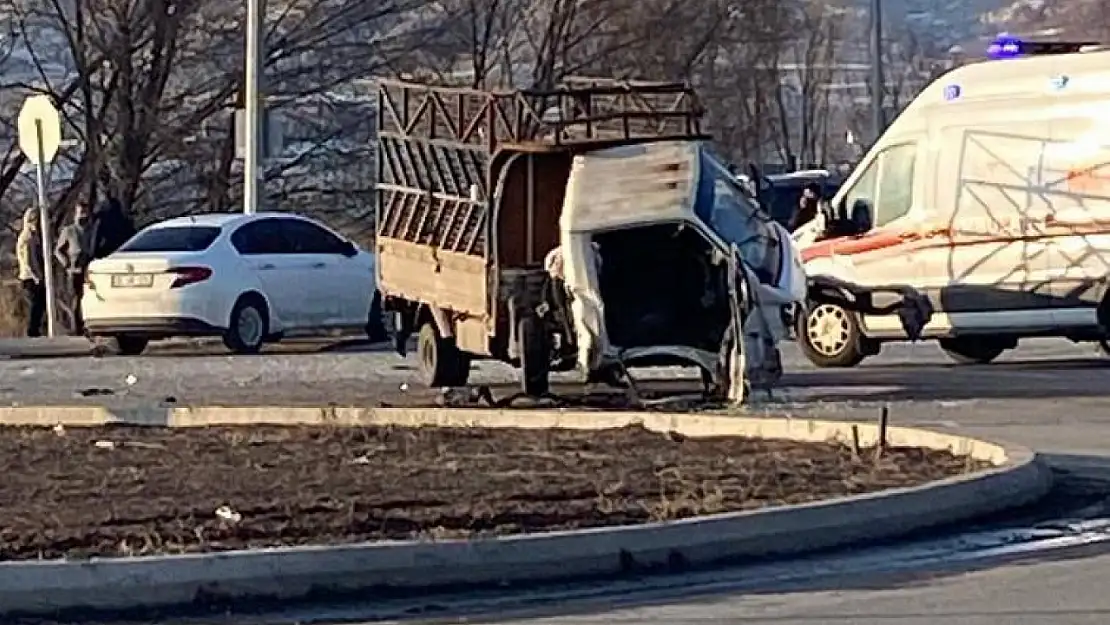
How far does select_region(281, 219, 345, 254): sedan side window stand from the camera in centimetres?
2958

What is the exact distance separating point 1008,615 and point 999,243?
13220 mm

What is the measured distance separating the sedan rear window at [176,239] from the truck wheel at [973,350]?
7982 mm

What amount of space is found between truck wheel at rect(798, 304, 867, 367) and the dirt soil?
25.3ft

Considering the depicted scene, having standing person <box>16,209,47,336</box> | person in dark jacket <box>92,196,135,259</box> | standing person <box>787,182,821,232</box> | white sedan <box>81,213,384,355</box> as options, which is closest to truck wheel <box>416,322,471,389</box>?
standing person <box>787,182,821,232</box>

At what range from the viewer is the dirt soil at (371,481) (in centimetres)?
1245

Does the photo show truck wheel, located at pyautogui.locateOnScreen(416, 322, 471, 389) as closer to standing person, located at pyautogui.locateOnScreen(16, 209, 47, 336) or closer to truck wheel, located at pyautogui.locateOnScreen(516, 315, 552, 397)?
truck wheel, located at pyautogui.locateOnScreen(516, 315, 552, 397)

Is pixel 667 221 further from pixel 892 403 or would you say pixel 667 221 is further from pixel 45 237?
pixel 45 237

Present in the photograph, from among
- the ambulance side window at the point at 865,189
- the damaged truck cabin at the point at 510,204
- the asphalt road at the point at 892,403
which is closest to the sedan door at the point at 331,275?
the asphalt road at the point at 892,403

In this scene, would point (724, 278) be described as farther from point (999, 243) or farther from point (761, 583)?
point (761, 583)

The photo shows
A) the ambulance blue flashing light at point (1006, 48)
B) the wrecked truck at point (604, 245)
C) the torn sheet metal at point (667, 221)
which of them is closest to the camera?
the torn sheet metal at point (667, 221)

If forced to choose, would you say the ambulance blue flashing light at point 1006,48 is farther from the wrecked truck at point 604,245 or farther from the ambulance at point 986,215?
the wrecked truck at point 604,245

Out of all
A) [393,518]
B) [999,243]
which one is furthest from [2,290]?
[393,518]

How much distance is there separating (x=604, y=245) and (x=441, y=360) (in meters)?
2.89

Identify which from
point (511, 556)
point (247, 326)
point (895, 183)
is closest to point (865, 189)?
point (895, 183)
